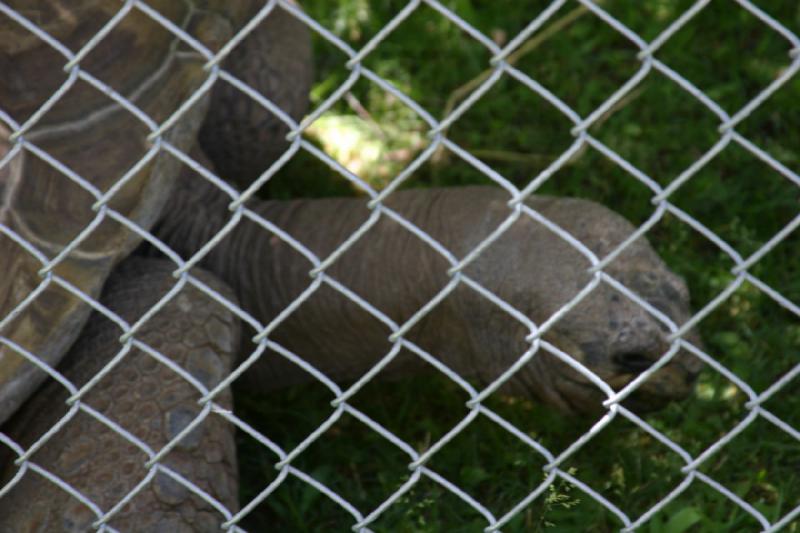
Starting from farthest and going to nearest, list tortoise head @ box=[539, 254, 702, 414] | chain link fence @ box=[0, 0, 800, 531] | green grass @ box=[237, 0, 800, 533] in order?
1. green grass @ box=[237, 0, 800, 533]
2. tortoise head @ box=[539, 254, 702, 414]
3. chain link fence @ box=[0, 0, 800, 531]

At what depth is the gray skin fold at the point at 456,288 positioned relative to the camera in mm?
2232

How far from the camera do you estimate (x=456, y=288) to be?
8.30 ft

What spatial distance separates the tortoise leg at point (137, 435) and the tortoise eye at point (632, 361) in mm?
788

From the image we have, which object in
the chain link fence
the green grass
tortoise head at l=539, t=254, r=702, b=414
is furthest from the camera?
the green grass

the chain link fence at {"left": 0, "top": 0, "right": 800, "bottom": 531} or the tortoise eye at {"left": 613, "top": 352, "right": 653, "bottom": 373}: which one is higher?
the chain link fence at {"left": 0, "top": 0, "right": 800, "bottom": 531}

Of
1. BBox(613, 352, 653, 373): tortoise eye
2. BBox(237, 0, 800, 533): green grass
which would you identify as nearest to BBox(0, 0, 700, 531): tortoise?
BBox(613, 352, 653, 373): tortoise eye

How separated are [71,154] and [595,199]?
165cm

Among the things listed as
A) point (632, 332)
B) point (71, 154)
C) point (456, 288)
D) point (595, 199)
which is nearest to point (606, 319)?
point (632, 332)

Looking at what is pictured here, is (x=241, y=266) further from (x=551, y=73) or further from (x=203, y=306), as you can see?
(x=551, y=73)

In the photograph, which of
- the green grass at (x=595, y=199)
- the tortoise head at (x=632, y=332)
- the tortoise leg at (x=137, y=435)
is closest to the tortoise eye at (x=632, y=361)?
the tortoise head at (x=632, y=332)

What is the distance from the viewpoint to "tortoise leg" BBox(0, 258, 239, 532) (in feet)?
7.39

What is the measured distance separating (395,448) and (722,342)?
34.3 inches

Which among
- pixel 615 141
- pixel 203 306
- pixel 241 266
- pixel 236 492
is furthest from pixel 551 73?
pixel 236 492

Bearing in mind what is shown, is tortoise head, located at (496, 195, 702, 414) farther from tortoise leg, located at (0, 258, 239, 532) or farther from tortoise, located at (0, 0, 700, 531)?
→ tortoise leg, located at (0, 258, 239, 532)
